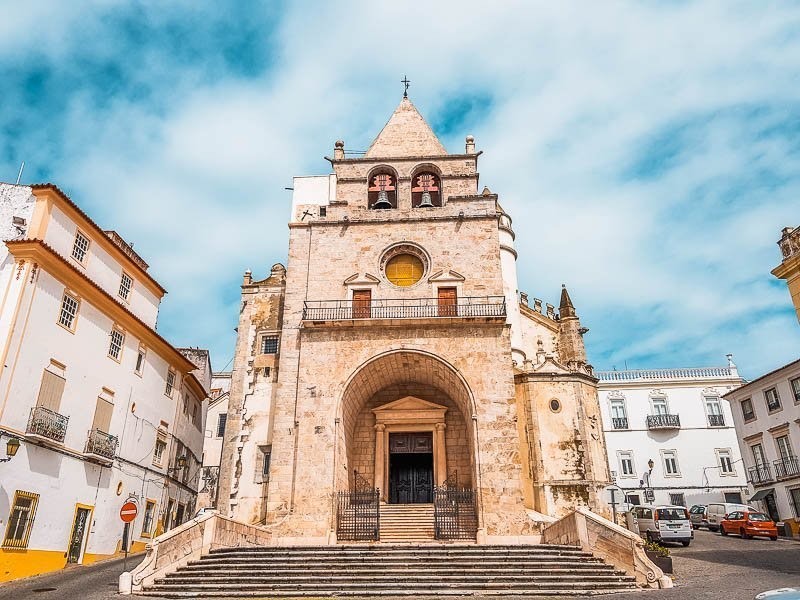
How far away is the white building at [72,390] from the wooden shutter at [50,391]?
0.03 metres

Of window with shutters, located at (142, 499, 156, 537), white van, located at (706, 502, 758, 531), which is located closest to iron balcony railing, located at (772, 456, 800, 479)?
white van, located at (706, 502, 758, 531)

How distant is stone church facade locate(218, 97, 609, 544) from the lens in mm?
17906

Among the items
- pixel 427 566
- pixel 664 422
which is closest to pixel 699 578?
pixel 427 566

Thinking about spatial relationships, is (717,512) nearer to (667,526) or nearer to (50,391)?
(667,526)

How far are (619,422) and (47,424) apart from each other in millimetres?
32499

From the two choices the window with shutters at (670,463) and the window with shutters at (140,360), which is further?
the window with shutters at (670,463)

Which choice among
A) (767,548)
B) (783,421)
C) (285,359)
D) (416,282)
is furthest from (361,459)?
(783,421)

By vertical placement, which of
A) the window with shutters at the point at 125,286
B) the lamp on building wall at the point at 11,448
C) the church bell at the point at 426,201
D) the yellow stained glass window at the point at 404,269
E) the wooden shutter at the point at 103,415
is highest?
the church bell at the point at 426,201

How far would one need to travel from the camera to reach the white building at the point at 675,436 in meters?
34.6

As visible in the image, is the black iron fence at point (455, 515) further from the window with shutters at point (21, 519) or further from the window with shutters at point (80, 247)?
the window with shutters at point (80, 247)

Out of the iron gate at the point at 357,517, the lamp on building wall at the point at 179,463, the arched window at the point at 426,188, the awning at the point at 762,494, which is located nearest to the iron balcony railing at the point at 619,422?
the awning at the point at 762,494

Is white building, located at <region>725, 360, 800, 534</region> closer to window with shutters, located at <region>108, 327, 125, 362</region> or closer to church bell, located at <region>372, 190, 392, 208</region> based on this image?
church bell, located at <region>372, 190, 392, 208</region>

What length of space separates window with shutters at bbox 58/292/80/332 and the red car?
79.6ft

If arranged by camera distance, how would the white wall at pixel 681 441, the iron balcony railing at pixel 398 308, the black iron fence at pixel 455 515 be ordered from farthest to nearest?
the white wall at pixel 681 441 → the iron balcony railing at pixel 398 308 → the black iron fence at pixel 455 515
